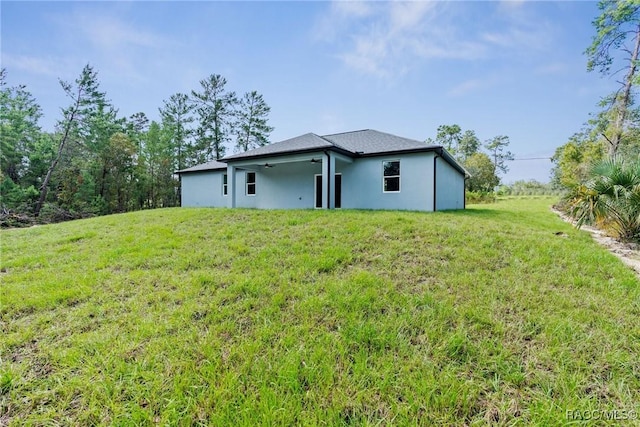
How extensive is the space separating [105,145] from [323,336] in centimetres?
2813

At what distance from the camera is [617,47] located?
1505 centimetres

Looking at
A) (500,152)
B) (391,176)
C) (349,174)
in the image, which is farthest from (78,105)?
(500,152)

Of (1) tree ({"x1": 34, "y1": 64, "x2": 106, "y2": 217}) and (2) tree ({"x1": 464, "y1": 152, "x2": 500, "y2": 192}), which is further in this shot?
(2) tree ({"x1": 464, "y1": 152, "x2": 500, "y2": 192})

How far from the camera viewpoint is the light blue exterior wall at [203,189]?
16.6 meters

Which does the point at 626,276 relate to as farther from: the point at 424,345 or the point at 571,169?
the point at 571,169

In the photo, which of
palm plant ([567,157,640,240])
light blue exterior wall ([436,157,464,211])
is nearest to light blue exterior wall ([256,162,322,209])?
light blue exterior wall ([436,157,464,211])

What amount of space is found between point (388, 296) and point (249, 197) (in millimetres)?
12742

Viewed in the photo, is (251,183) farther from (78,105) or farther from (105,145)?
(78,105)

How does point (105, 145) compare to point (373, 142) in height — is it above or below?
above

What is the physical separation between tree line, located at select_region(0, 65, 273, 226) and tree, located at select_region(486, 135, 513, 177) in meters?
36.8

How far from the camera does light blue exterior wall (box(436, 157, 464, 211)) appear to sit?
11.7 metres

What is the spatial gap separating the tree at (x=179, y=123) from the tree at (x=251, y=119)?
5038 millimetres

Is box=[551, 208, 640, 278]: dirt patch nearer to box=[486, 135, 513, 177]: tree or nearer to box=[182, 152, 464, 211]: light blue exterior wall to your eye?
box=[182, 152, 464, 211]: light blue exterior wall

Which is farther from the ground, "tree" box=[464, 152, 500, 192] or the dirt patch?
"tree" box=[464, 152, 500, 192]
